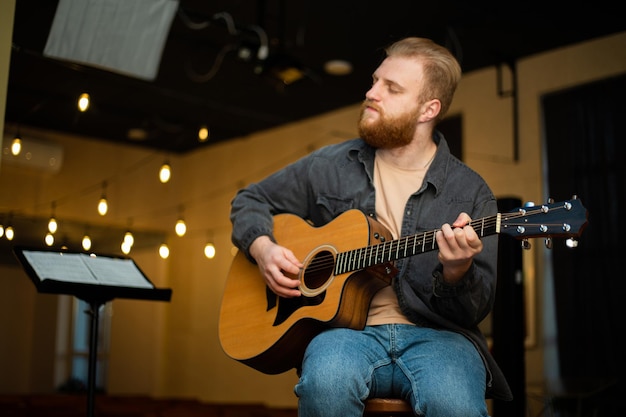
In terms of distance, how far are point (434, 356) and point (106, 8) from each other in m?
2.15

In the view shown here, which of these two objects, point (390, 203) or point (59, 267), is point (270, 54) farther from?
point (390, 203)

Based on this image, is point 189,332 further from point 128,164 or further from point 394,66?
point 394,66

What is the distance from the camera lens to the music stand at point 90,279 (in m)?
2.89

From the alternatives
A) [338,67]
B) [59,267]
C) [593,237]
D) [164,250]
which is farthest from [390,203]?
[338,67]

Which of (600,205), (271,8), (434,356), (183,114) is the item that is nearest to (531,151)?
(600,205)

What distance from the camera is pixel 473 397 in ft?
7.18

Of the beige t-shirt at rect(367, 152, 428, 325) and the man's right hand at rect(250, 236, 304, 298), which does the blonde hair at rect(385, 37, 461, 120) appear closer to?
the beige t-shirt at rect(367, 152, 428, 325)

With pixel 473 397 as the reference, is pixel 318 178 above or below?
above

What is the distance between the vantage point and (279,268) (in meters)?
2.58

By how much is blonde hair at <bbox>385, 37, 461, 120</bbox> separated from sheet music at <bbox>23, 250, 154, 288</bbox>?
51.3 inches

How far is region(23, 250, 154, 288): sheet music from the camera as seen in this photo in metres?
2.95

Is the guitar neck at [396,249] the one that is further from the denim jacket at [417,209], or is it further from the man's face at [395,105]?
the man's face at [395,105]

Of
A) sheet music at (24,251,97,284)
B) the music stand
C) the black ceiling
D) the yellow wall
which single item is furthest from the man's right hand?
the yellow wall

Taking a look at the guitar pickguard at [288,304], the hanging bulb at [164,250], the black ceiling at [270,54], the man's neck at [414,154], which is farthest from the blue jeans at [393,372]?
the hanging bulb at [164,250]
